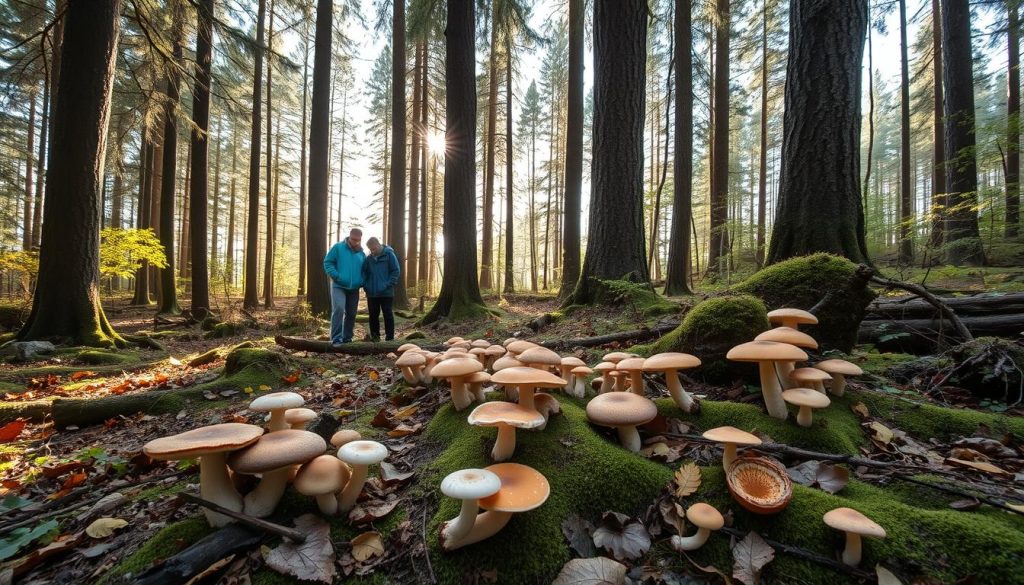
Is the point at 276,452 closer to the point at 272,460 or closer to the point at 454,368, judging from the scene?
the point at 272,460

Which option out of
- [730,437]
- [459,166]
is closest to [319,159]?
[459,166]

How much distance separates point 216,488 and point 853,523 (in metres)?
2.33

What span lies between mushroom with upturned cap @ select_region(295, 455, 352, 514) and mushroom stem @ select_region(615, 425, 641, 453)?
1.34 metres

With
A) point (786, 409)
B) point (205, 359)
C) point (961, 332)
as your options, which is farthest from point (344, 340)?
point (961, 332)

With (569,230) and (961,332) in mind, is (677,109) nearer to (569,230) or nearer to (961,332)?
(569,230)

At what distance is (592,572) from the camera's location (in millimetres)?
1359

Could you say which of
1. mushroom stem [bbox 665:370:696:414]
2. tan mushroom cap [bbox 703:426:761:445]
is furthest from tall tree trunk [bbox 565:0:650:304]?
tan mushroom cap [bbox 703:426:761:445]

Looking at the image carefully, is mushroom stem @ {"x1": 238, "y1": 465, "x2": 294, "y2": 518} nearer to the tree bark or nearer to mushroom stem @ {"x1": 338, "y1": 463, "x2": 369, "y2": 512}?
mushroom stem @ {"x1": 338, "y1": 463, "x2": 369, "y2": 512}

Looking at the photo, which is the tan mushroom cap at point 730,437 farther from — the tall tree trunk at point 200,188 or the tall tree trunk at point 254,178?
the tall tree trunk at point 254,178

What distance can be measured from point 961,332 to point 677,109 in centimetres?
980

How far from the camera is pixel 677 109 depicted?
10914mm

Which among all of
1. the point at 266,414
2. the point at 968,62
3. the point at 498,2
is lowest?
the point at 266,414

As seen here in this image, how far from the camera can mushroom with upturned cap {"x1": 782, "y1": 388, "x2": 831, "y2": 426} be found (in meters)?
1.84

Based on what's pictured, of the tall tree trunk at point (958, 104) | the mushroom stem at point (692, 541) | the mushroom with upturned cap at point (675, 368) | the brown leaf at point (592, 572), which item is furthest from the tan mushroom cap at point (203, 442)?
the tall tree trunk at point (958, 104)
